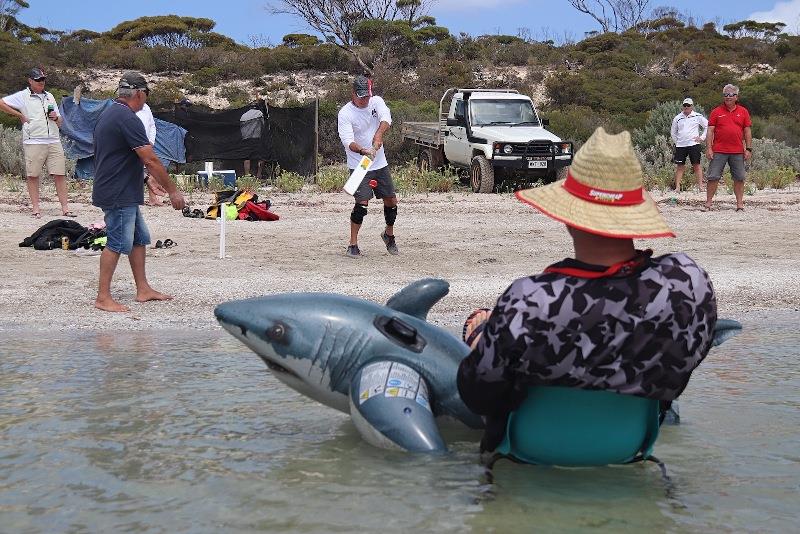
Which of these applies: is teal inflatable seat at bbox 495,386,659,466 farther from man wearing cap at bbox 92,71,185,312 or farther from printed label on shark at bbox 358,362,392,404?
man wearing cap at bbox 92,71,185,312

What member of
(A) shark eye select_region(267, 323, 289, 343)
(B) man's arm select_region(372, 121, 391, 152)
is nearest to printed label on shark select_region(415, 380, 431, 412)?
(A) shark eye select_region(267, 323, 289, 343)

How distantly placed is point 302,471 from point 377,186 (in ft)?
21.2

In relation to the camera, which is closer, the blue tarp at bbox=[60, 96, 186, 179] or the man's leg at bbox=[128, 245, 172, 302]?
the man's leg at bbox=[128, 245, 172, 302]

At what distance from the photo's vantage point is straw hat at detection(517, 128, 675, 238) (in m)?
3.22

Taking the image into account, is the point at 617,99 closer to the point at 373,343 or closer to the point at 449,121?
the point at 449,121

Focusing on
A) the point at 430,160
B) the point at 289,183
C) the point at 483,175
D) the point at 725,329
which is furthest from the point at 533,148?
the point at 725,329

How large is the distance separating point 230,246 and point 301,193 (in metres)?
6.18

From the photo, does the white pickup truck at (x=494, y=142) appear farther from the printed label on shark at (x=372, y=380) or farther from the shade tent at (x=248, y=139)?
the printed label on shark at (x=372, y=380)

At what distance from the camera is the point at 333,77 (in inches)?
1865

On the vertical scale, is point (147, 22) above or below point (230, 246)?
above

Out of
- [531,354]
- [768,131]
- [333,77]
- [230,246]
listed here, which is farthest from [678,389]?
[333,77]

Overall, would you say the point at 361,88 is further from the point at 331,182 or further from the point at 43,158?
the point at 331,182

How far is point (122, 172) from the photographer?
25.0ft

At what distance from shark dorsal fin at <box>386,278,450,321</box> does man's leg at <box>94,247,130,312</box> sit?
3756mm
